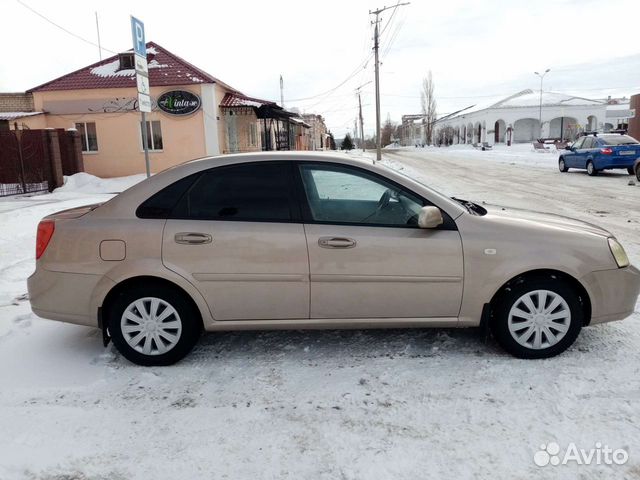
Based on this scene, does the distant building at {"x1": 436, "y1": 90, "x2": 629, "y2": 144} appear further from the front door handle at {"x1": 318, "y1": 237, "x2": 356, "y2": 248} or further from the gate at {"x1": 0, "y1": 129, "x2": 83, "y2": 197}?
the front door handle at {"x1": 318, "y1": 237, "x2": 356, "y2": 248}

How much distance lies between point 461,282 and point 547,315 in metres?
0.68

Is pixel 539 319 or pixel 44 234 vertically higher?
pixel 44 234

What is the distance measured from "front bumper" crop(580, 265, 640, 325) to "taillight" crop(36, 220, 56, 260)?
391 centimetres

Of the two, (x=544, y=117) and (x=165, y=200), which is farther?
(x=544, y=117)

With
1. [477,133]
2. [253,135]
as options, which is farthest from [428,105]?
[253,135]

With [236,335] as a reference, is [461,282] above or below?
above

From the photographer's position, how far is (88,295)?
149 inches

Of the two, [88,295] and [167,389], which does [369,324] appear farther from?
[88,295]

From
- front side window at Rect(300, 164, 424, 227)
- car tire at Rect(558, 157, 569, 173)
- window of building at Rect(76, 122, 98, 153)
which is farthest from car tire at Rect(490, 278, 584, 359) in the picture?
window of building at Rect(76, 122, 98, 153)

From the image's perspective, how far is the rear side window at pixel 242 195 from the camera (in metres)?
3.78

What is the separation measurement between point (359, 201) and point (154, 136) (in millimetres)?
20378

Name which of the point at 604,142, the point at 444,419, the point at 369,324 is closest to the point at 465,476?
the point at 444,419

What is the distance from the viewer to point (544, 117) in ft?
216

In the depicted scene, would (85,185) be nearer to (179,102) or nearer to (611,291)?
(179,102)
